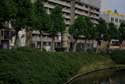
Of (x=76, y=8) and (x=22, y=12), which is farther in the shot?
(x=76, y=8)

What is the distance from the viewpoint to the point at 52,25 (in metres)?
85.6

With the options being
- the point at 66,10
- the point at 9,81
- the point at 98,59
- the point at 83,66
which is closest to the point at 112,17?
the point at 66,10

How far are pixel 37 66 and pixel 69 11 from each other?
291 ft

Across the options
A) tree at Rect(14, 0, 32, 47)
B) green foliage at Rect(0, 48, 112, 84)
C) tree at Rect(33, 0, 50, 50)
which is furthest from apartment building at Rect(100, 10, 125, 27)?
tree at Rect(14, 0, 32, 47)

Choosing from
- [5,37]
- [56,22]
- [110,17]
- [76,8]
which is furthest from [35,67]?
[110,17]

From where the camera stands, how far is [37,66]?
1962 inches

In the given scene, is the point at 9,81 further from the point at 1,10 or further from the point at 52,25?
the point at 52,25

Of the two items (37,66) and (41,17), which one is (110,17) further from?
(37,66)

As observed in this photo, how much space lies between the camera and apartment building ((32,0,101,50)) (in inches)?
4640

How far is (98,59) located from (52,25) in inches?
661

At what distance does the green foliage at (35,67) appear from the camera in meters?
39.9

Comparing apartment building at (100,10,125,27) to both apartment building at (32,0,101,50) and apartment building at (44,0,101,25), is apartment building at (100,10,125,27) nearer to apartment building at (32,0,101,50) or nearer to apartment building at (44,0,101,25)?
apartment building at (32,0,101,50)

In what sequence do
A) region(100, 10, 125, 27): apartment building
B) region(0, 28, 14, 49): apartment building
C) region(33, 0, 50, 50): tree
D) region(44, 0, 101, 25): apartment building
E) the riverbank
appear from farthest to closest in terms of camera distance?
region(100, 10, 125, 27): apartment building → region(44, 0, 101, 25): apartment building → region(0, 28, 14, 49): apartment building → region(33, 0, 50, 50): tree → the riverbank

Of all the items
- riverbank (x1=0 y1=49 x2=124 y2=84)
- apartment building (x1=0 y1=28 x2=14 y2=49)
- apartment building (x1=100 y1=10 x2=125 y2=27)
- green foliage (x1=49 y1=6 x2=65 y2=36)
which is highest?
apartment building (x1=100 y1=10 x2=125 y2=27)
